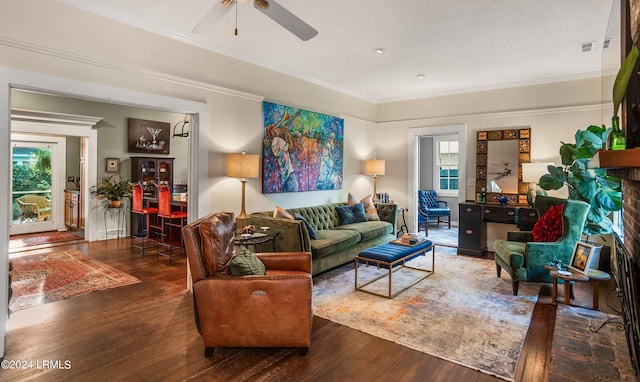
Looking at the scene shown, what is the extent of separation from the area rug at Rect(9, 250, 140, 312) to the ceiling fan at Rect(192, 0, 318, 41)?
3.21m

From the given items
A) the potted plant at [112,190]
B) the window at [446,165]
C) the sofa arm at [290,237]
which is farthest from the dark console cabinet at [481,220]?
the potted plant at [112,190]

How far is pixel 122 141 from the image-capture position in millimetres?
7719

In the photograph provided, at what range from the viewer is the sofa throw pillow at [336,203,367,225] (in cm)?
586

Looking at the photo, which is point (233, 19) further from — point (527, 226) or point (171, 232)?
point (527, 226)

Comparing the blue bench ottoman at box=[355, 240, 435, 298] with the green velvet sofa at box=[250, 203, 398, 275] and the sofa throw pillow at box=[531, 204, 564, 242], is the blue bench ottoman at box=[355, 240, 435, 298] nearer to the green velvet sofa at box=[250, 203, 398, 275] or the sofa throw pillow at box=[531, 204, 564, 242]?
the green velvet sofa at box=[250, 203, 398, 275]

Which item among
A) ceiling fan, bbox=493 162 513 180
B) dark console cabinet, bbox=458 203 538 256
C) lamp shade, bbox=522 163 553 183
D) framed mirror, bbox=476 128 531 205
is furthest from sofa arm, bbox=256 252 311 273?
ceiling fan, bbox=493 162 513 180

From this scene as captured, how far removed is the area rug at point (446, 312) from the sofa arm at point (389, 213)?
149 cm

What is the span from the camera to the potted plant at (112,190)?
23.7 feet

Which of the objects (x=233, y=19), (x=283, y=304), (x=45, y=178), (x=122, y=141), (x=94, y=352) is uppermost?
(x=233, y=19)

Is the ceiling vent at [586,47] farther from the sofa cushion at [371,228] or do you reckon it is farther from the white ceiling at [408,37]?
the sofa cushion at [371,228]

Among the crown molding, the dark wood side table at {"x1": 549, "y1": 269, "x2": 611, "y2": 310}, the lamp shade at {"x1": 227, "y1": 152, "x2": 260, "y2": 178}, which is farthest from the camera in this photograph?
the lamp shade at {"x1": 227, "y1": 152, "x2": 260, "y2": 178}

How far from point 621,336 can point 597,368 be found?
29.0 inches

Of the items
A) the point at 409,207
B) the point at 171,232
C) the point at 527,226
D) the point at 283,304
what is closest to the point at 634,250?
the point at 283,304

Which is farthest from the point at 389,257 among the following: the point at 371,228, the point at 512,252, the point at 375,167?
the point at 375,167
